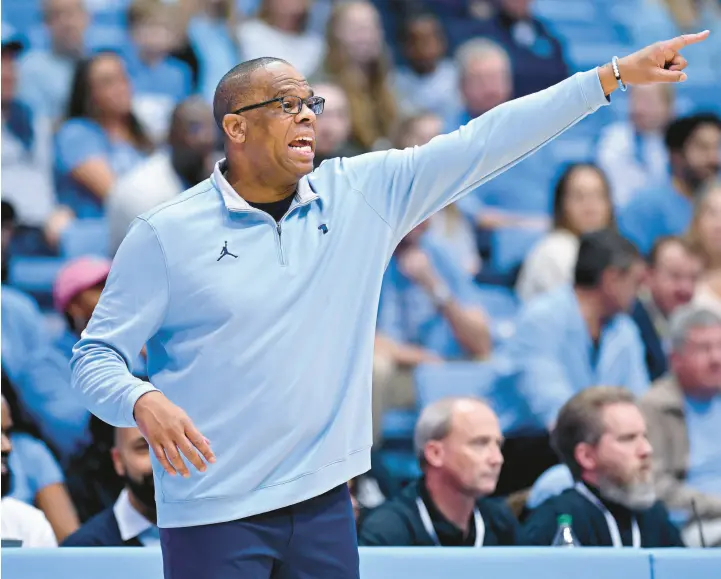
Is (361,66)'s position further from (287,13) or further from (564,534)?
(564,534)

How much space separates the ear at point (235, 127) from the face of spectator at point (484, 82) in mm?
4152

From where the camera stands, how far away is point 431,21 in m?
7.21

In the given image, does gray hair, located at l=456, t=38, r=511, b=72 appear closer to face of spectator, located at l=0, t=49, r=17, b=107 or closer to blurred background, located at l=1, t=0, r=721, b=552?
blurred background, located at l=1, t=0, r=721, b=552

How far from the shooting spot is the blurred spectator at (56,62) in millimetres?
6301

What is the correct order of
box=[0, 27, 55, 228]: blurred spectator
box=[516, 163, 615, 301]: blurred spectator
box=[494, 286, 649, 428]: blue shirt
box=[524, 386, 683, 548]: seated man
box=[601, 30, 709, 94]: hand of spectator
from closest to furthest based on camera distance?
box=[601, 30, 709, 94]: hand of spectator
box=[524, 386, 683, 548]: seated man
box=[494, 286, 649, 428]: blue shirt
box=[516, 163, 615, 301]: blurred spectator
box=[0, 27, 55, 228]: blurred spectator

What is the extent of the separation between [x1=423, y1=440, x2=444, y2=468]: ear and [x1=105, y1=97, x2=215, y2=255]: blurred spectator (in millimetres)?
1715

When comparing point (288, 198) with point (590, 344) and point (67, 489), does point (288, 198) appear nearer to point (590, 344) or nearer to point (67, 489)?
point (67, 489)

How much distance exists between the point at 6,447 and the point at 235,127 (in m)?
1.59

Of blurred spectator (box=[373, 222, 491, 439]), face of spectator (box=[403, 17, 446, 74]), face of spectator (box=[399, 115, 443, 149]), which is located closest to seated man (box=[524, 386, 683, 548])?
blurred spectator (box=[373, 222, 491, 439])

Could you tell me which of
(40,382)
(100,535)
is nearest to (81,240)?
(40,382)

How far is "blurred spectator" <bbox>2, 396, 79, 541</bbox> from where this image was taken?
3834 millimetres

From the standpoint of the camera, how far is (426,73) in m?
7.12

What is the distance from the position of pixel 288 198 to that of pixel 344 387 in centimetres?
36

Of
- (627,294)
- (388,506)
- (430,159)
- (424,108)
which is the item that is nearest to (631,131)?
(424,108)
